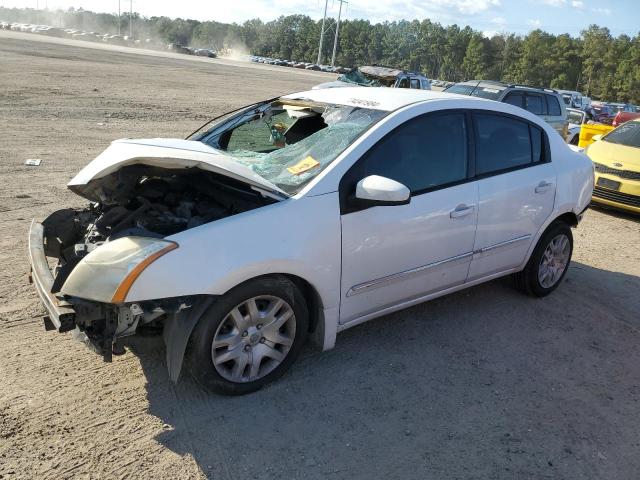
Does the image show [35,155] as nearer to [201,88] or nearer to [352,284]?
[352,284]

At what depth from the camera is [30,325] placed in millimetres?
3750

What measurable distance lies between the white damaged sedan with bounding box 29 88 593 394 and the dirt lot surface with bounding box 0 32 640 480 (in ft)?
1.05

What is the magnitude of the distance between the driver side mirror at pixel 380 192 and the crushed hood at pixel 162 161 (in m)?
Result: 0.47

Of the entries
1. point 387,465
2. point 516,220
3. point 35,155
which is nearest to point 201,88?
point 35,155

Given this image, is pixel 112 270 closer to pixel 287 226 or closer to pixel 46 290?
pixel 46 290

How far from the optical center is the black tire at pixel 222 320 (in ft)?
9.68

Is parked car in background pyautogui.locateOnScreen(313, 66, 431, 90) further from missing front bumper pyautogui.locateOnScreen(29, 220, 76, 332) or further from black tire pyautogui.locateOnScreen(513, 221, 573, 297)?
missing front bumper pyautogui.locateOnScreen(29, 220, 76, 332)

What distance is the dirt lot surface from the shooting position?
9.07 ft

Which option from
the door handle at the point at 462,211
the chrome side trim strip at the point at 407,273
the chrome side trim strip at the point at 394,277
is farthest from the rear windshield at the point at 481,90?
the chrome side trim strip at the point at 394,277

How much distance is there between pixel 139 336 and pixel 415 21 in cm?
14069

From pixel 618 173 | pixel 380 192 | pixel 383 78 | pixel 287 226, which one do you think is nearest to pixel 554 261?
pixel 380 192

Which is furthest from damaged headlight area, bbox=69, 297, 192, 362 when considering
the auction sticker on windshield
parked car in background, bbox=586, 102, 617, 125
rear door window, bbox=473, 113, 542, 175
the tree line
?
the tree line

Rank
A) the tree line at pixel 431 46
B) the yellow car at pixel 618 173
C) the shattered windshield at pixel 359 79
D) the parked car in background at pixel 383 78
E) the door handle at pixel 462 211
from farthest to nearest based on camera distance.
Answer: the tree line at pixel 431 46, the shattered windshield at pixel 359 79, the parked car in background at pixel 383 78, the yellow car at pixel 618 173, the door handle at pixel 462 211

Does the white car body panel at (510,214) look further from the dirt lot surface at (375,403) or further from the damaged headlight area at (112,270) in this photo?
the damaged headlight area at (112,270)
